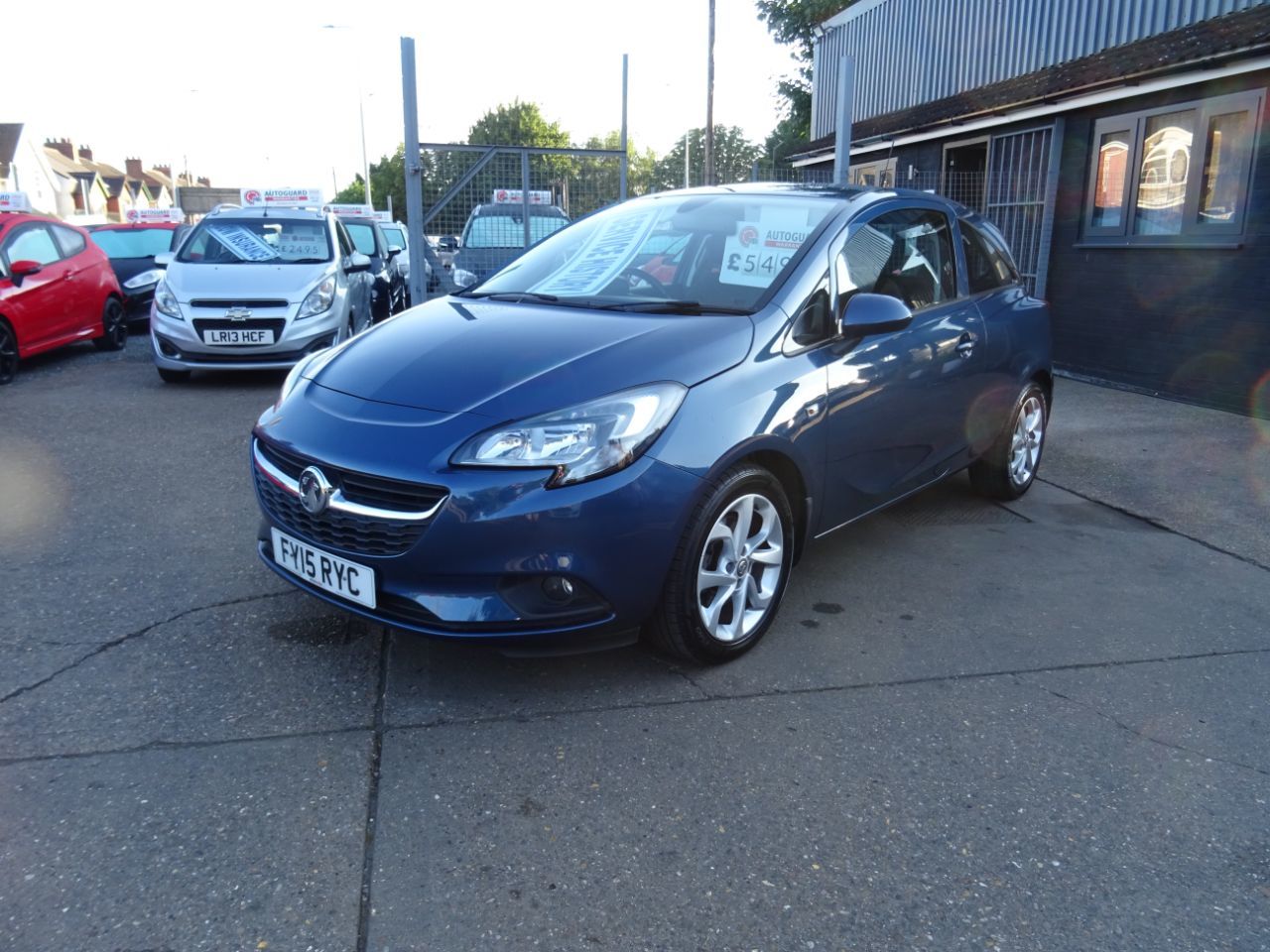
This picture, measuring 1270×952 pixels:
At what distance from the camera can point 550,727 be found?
3.05 m

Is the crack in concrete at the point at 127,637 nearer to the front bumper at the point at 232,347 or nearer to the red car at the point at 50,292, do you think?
the front bumper at the point at 232,347

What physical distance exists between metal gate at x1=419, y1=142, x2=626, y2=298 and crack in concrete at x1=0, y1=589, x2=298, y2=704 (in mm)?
5830

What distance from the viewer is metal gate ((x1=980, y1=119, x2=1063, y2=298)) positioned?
10.3 metres

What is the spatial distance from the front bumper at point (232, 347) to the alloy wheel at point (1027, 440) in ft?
19.5

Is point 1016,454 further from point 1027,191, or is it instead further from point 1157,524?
point 1027,191

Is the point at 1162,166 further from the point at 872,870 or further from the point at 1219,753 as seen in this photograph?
the point at 872,870

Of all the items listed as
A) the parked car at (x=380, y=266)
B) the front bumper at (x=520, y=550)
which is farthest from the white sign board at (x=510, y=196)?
the front bumper at (x=520, y=550)

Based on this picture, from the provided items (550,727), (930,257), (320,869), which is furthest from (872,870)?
(930,257)

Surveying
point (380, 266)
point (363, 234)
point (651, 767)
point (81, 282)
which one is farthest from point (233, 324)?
point (651, 767)

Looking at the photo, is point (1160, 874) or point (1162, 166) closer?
point (1160, 874)

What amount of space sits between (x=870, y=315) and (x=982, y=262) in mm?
1735

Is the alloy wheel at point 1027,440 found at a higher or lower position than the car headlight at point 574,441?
lower

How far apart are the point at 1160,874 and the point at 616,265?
2908 millimetres

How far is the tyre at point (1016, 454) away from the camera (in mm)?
5340
